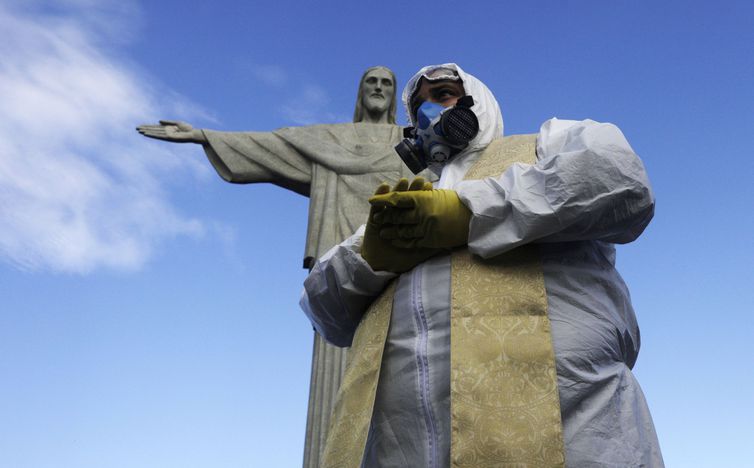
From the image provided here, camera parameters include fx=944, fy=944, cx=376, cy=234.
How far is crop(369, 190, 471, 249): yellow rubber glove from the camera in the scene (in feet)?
7.43

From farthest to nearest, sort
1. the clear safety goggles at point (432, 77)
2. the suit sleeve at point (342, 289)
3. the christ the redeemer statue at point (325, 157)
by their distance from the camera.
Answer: the christ the redeemer statue at point (325, 157), the clear safety goggles at point (432, 77), the suit sleeve at point (342, 289)

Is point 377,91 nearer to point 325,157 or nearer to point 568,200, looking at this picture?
point 325,157

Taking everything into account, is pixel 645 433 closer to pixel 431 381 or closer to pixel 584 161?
pixel 431 381

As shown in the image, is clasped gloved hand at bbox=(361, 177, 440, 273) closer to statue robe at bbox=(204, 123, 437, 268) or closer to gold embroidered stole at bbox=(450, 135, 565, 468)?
gold embroidered stole at bbox=(450, 135, 565, 468)

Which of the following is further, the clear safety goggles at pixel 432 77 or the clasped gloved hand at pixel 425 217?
the clear safety goggles at pixel 432 77

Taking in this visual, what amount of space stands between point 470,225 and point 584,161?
309 millimetres

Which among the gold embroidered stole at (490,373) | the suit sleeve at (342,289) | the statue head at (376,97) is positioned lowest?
the gold embroidered stole at (490,373)

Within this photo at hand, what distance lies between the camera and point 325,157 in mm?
6258

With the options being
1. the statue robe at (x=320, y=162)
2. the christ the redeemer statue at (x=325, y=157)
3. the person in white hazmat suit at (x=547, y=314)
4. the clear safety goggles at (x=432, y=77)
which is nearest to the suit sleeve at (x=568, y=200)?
the person in white hazmat suit at (x=547, y=314)

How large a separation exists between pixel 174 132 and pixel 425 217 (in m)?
4.31

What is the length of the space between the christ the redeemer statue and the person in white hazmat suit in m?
3.48

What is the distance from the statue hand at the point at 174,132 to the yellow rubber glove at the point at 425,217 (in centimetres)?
418

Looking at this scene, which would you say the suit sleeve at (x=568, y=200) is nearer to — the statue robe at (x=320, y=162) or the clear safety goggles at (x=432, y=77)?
the clear safety goggles at (x=432, y=77)

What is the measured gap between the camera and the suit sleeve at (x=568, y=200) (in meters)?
2.21
